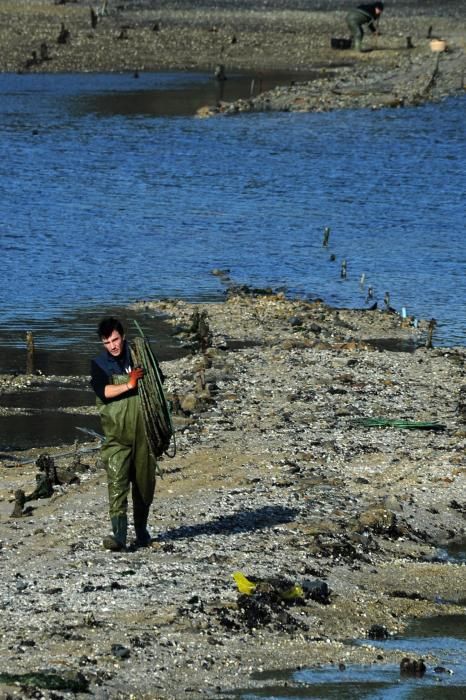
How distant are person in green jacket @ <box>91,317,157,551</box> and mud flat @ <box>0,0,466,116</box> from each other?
40.9 meters

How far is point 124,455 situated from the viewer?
42.0 ft

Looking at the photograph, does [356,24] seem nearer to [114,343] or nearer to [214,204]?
[214,204]

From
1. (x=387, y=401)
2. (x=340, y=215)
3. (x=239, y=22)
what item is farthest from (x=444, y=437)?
(x=239, y=22)

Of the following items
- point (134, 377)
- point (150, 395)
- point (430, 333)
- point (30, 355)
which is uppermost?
point (430, 333)

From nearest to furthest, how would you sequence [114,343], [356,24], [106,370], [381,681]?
[381,681] → [114,343] → [106,370] → [356,24]

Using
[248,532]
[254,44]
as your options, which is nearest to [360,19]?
[254,44]

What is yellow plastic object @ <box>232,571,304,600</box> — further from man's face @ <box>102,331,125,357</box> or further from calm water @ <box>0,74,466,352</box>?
calm water @ <box>0,74,466,352</box>

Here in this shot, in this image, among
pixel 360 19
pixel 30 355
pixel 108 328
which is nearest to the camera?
pixel 108 328

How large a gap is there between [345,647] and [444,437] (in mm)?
5843

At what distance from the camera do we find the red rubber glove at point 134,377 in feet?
41.3

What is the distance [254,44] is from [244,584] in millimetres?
57387

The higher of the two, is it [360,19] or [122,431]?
[360,19]

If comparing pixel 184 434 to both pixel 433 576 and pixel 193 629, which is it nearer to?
pixel 433 576

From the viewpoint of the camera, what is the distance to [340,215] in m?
35.1
